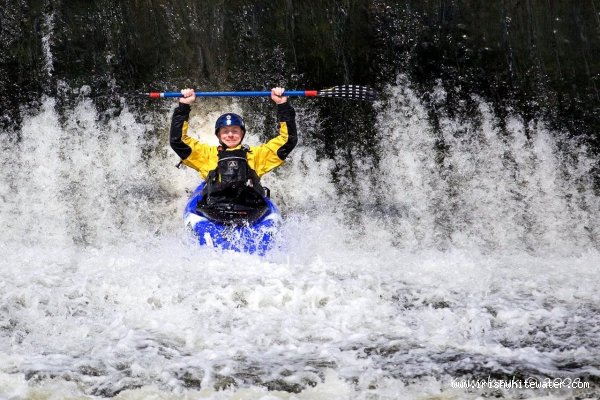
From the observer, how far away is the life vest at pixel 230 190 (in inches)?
234

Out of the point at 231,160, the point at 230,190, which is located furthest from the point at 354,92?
the point at 230,190

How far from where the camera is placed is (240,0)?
793 cm

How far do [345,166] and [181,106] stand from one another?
2314 millimetres

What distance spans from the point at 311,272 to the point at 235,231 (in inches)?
41.3

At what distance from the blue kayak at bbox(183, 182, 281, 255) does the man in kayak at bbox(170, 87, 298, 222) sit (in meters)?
0.05

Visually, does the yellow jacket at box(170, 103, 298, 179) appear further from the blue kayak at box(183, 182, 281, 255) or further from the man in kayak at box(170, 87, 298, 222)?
the blue kayak at box(183, 182, 281, 255)

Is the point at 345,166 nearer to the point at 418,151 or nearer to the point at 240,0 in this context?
the point at 418,151

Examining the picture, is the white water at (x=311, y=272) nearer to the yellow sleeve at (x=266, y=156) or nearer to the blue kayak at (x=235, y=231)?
the blue kayak at (x=235, y=231)

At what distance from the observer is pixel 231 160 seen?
598cm

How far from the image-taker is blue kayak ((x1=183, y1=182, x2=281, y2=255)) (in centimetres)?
584

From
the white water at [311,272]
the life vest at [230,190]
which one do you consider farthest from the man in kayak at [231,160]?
the white water at [311,272]

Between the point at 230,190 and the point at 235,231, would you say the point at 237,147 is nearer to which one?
the point at 230,190

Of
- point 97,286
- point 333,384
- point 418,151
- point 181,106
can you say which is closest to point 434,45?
point 418,151

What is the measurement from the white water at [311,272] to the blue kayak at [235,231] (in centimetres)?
16
